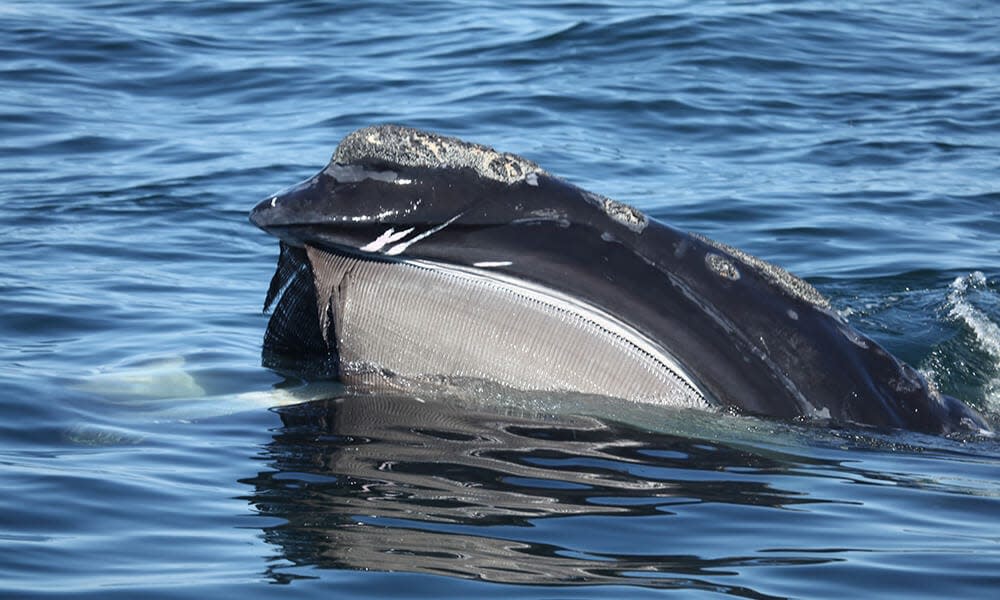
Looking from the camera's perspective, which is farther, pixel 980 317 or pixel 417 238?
pixel 980 317

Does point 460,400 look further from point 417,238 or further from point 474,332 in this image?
point 417,238

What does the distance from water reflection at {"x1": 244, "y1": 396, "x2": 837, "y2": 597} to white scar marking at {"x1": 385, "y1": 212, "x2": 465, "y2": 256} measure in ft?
2.37

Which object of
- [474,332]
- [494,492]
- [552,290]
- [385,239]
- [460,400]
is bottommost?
[494,492]

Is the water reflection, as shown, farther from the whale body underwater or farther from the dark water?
the whale body underwater

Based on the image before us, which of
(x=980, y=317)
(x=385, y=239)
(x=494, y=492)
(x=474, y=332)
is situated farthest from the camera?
(x=980, y=317)

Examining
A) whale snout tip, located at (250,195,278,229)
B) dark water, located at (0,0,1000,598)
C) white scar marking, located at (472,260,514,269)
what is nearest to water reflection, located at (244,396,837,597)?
dark water, located at (0,0,1000,598)

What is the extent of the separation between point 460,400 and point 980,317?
4463 mm

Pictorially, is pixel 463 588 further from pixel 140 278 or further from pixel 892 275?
pixel 892 275

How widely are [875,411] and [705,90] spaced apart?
446 inches

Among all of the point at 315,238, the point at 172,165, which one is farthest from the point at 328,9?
the point at 315,238

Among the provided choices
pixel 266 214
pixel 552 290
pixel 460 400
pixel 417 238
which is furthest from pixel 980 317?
pixel 266 214

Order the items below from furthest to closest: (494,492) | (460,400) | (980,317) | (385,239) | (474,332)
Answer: (980,317), (460,400), (474,332), (385,239), (494,492)

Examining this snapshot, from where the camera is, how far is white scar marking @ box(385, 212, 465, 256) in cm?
518

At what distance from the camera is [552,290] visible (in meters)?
5.24
